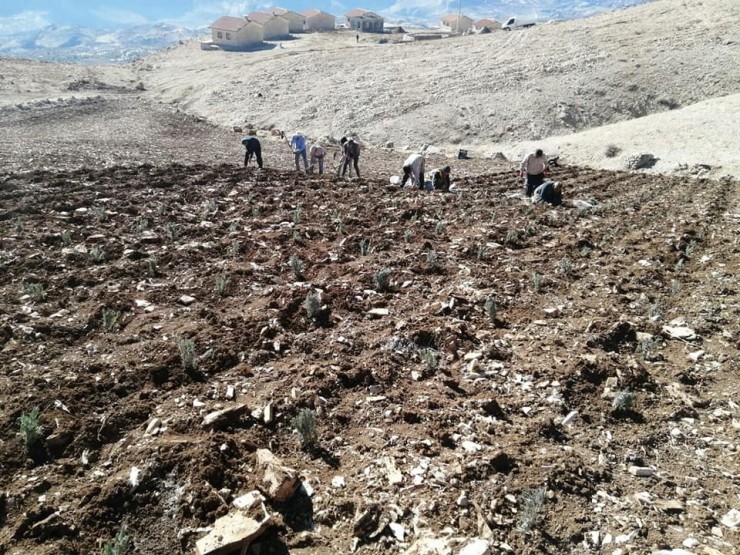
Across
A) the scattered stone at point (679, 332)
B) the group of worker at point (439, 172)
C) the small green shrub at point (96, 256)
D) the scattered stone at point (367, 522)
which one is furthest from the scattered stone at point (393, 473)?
the group of worker at point (439, 172)

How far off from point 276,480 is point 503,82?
116 feet

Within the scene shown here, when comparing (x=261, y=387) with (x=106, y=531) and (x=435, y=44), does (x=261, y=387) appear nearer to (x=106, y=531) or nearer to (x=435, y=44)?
(x=106, y=531)

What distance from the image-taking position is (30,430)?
4188 mm

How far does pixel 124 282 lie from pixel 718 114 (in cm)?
2548

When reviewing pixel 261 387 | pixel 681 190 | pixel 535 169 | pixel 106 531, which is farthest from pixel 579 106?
pixel 106 531

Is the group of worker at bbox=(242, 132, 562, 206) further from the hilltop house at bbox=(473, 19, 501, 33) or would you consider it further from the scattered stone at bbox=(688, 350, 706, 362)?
the hilltop house at bbox=(473, 19, 501, 33)

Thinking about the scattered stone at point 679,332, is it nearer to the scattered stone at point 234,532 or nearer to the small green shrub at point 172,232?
the scattered stone at point 234,532

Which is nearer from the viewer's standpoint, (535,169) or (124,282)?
(124,282)

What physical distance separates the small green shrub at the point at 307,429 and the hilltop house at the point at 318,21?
9678 centimetres

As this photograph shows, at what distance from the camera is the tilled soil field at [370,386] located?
3.72 meters

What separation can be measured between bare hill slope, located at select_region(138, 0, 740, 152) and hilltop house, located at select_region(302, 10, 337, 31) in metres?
47.5

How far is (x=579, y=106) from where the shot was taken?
30141 mm

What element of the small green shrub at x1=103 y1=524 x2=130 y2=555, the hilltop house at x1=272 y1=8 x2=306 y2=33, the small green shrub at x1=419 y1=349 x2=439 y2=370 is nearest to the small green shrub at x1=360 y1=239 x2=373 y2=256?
the small green shrub at x1=419 y1=349 x2=439 y2=370

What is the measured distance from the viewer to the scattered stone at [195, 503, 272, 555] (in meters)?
3.33
